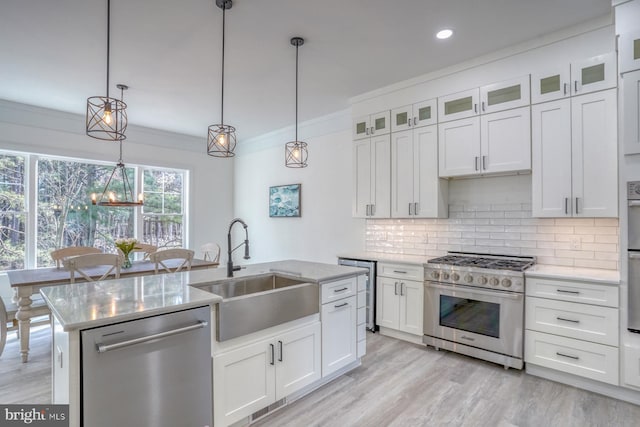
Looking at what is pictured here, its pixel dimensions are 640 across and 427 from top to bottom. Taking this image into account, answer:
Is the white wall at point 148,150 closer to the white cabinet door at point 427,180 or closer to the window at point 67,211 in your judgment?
the window at point 67,211

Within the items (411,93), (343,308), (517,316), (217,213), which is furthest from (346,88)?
(217,213)

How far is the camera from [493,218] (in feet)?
11.5

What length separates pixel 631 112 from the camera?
2.36m

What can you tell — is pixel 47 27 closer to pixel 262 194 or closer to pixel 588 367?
pixel 262 194

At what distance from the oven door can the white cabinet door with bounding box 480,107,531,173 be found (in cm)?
119

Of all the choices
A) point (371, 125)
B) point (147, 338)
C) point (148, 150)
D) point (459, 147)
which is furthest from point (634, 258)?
→ point (148, 150)

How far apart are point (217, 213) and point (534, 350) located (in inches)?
222

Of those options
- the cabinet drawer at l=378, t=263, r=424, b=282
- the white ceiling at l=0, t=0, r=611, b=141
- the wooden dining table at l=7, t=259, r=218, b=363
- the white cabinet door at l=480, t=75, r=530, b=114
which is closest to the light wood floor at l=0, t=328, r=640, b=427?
the wooden dining table at l=7, t=259, r=218, b=363

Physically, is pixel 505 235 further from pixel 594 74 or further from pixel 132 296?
pixel 132 296

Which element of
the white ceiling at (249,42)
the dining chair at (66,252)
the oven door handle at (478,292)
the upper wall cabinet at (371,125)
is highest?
the white ceiling at (249,42)

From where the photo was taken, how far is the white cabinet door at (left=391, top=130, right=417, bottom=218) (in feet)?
12.5

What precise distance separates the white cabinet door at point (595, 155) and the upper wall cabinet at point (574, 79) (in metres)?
0.08

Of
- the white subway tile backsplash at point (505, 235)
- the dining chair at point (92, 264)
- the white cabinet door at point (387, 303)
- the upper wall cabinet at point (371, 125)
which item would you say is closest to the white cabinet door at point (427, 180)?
the white subway tile backsplash at point (505, 235)

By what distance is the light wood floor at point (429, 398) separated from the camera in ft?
7.27
